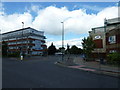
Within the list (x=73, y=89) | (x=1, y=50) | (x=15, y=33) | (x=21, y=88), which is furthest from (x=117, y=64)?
(x=15, y=33)

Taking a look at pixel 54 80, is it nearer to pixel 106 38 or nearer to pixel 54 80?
pixel 54 80

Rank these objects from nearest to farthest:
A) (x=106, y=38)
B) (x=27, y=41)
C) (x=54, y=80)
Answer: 1. (x=54, y=80)
2. (x=106, y=38)
3. (x=27, y=41)

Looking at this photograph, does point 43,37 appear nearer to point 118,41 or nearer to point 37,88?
point 118,41

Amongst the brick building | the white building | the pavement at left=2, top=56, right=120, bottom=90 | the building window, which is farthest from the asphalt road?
the white building

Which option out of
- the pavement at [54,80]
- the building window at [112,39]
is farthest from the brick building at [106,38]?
the pavement at [54,80]

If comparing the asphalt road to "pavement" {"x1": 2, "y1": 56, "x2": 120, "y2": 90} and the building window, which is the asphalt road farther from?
the building window

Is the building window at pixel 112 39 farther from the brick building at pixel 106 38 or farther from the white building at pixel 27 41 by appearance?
the white building at pixel 27 41

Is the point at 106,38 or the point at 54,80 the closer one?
the point at 54,80

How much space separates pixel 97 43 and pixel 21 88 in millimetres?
32448

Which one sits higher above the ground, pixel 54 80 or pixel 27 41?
pixel 27 41

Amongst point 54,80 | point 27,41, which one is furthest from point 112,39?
point 27,41

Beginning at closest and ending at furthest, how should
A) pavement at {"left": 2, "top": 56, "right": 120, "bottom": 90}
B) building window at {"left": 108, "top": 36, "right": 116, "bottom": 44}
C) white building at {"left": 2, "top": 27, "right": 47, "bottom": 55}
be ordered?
1. pavement at {"left": 2, "top": 56, "right": 120, "bottom": 90}
2. building window at {"left": 108, "top": 36, "right": 116, "bottom": 44}
3. white building at {"left": 2, "top": 27, "right": 47, "bottom": 55}

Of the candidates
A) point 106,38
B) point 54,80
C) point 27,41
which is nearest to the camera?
point 54,80

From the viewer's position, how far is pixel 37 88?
8.02 m
